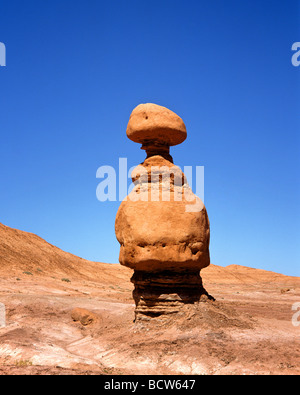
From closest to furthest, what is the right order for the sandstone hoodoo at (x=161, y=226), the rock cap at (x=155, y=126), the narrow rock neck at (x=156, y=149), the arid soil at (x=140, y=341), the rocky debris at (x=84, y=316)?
the arid soil at (x=140, y=341), the sandstone hoodoo at (x=161, y=226), the rock cap at (x=155, y=126), the narrow rock neck at (x=156, y=149), the rocky debris at (x=84, y=316)

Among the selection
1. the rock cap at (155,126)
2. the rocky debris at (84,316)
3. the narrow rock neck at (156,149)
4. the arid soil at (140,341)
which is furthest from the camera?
the rocky debris at (84,316)

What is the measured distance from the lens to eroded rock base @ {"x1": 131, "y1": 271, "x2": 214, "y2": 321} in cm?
1213

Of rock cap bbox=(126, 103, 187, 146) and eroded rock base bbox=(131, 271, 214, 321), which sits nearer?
eroded rock base bbox=(131, 271, 214, 321)

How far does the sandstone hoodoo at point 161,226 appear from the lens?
39.2ft

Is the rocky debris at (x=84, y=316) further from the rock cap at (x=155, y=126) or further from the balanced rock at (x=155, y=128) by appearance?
the rock cap at (x=155, y=126)

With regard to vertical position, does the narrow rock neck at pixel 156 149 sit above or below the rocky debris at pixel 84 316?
above

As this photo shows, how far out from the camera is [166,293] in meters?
12.3

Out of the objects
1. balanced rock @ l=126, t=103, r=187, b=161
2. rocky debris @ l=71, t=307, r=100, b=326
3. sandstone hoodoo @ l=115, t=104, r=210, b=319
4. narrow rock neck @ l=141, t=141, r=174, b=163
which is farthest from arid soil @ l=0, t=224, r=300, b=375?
balanced rock @ l=126, t=103, r=187, b=161

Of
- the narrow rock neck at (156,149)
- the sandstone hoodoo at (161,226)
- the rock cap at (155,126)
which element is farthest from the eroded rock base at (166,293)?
the rock cap at (155,126)

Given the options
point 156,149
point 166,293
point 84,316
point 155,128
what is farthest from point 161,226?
point 84,316

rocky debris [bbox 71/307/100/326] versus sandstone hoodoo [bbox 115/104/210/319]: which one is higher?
sandstone hoodoo [bbox 115/104/210/319]

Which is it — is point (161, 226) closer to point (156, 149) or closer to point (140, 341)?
point (156, 149)

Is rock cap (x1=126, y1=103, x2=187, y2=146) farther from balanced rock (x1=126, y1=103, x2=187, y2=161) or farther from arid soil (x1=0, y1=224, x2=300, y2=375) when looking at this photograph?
arid soil (x1=0, y1=224, x2=300, y2=375)
